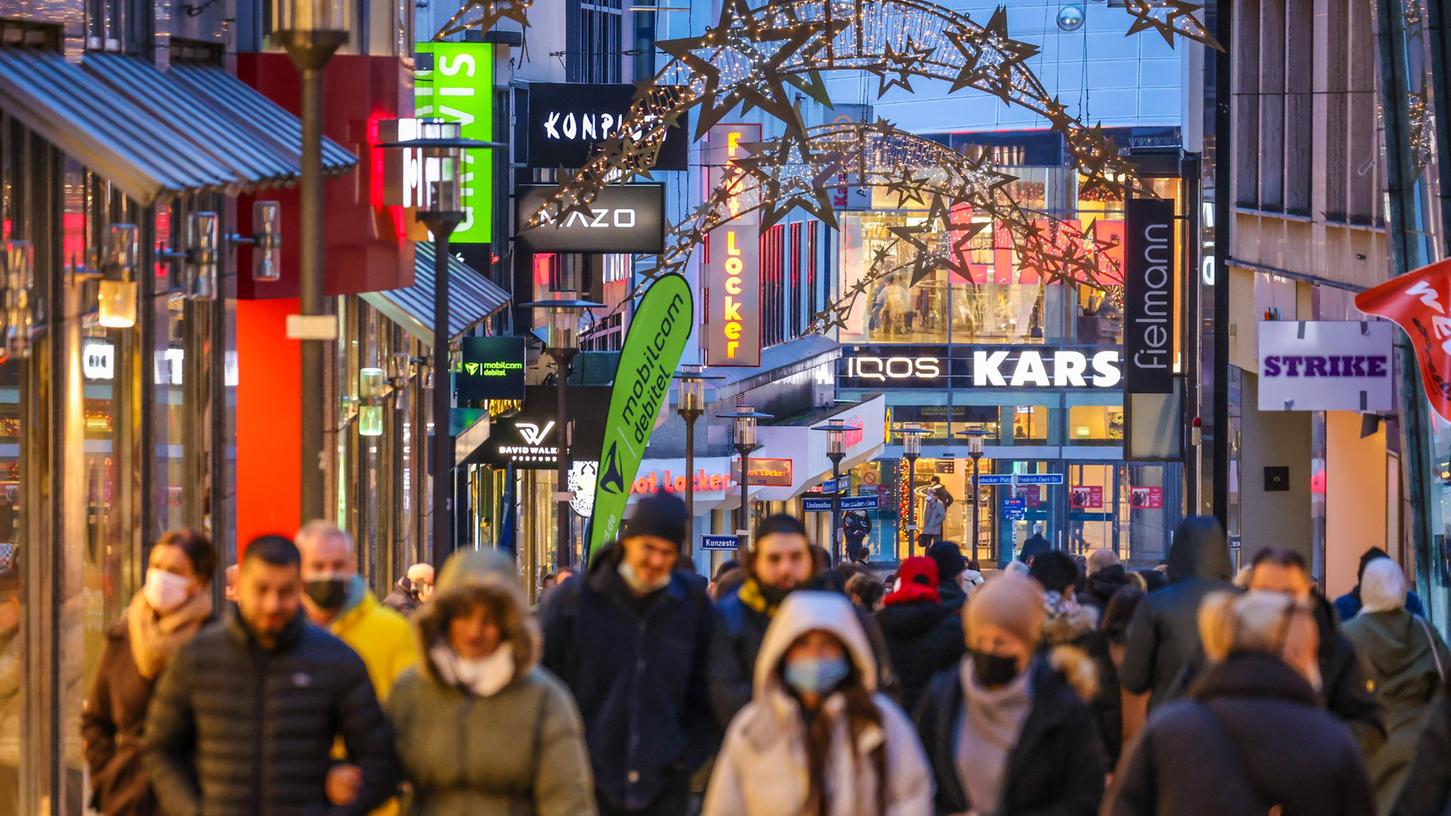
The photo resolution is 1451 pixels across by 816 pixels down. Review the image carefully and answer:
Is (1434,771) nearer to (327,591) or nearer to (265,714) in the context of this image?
(265,714)

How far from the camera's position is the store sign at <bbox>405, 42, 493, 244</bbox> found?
3062 cm

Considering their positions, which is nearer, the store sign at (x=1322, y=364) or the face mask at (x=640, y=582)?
the face mask at (x=640, y=582)

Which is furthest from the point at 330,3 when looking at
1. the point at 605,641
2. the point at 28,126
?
the point at 605,641

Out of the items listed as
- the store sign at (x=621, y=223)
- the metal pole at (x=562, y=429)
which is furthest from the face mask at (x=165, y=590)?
the store sign at (x=621, y=223)

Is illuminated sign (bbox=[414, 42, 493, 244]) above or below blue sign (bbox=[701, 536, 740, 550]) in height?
above

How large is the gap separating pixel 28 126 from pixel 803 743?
20.8ft

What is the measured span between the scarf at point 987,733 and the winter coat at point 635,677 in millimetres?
1798

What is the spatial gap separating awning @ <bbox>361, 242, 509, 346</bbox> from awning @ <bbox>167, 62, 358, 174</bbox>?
460cm

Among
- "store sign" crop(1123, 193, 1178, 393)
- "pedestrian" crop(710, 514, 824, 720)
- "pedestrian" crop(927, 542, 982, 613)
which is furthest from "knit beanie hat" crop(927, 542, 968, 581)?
"store sign" crop(1123, 193, 1178, 393)

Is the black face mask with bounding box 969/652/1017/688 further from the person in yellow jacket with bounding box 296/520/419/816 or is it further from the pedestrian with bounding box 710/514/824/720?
the person in yellow jacket with bounding box 296/520/419/816

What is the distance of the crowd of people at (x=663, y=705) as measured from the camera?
6.52 metres

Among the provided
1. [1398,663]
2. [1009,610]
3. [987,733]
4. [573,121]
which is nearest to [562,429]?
[573,121]

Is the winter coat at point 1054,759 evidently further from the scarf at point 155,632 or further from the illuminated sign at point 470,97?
the illuminated sign at point 470,97

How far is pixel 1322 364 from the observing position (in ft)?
75.3
